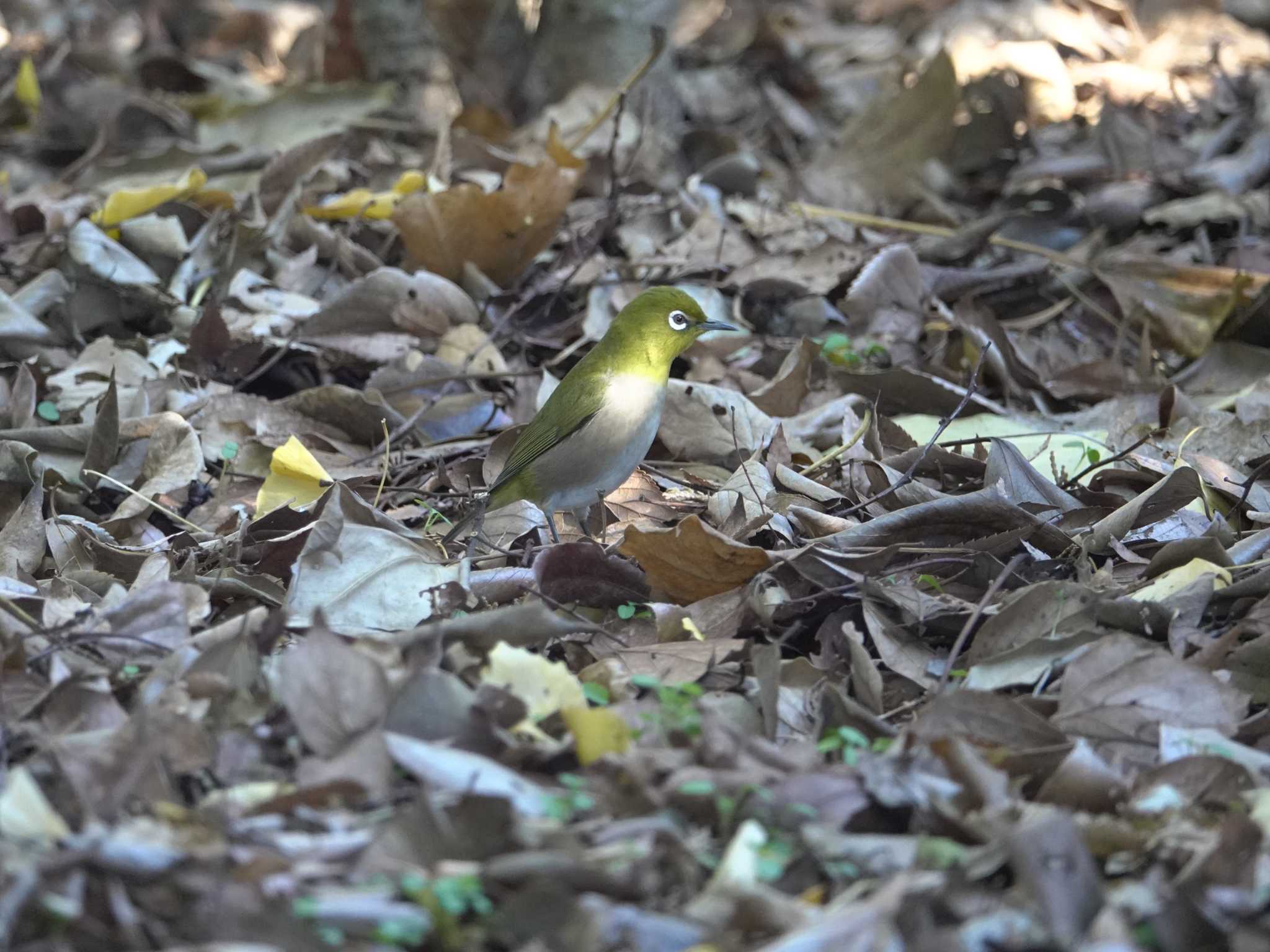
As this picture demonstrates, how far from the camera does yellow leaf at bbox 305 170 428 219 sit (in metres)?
5.70

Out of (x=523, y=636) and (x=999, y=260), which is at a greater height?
(x=523, y=636)

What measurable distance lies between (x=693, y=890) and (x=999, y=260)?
432 centimetres

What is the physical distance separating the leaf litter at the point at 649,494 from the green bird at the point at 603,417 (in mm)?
171

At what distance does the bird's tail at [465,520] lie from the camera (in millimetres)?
3908

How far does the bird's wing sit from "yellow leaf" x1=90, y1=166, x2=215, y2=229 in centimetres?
216

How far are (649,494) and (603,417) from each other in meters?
0.31

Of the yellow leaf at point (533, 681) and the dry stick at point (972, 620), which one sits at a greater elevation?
the yellow leaf at point (533, 681)

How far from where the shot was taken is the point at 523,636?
3.05 meters

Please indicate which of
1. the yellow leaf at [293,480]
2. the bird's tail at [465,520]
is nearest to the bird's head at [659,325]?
the bird's tail at [465,520]

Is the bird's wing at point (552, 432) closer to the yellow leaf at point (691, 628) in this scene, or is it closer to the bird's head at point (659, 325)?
the bird's head at point (659, 325)

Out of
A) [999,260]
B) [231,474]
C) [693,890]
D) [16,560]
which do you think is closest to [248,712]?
[693,890]

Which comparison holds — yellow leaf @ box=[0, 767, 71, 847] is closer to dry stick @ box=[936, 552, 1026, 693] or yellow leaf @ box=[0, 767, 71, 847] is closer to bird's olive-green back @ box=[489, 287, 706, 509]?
dry stick @ box=[936, 552, 1026, 693]

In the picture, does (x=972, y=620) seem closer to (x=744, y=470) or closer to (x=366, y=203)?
(x=744, y=470)

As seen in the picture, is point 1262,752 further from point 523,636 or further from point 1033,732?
point 523,636
